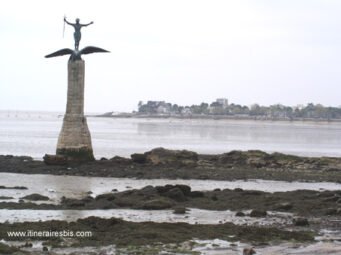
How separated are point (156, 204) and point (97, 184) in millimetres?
7297

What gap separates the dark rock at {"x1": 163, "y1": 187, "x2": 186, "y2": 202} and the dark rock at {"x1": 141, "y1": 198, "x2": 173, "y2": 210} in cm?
86

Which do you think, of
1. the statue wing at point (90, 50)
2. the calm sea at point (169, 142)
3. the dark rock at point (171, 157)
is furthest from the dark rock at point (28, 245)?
the calm sea at point (169, 142)

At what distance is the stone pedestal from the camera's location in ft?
102

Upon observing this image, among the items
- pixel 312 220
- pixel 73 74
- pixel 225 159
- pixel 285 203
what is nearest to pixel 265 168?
pixel 225 159

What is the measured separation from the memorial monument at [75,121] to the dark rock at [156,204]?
13.3 m

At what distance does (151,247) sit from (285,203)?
288 inches

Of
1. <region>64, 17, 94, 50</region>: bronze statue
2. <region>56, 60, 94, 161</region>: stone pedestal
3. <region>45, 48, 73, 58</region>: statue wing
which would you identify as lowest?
<region>56, 60, 94, 161</region>: stone pedestal

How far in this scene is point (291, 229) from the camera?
14.8 m

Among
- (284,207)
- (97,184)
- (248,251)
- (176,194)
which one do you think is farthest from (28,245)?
(97,184)

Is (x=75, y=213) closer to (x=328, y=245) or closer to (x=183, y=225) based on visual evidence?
(x=183, y=225)

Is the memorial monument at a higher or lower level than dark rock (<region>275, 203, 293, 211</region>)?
higher

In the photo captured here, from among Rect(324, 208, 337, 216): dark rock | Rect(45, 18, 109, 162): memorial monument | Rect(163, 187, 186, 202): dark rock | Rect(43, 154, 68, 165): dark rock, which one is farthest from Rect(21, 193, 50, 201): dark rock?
Rect(45, 18, 109, 162): memorial monument

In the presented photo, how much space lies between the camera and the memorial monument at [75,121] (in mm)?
31141

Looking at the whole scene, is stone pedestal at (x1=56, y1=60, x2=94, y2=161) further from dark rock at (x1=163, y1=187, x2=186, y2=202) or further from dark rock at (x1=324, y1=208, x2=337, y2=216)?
dark rock at (x1=324, y1=208, x2=337, y2=216)
